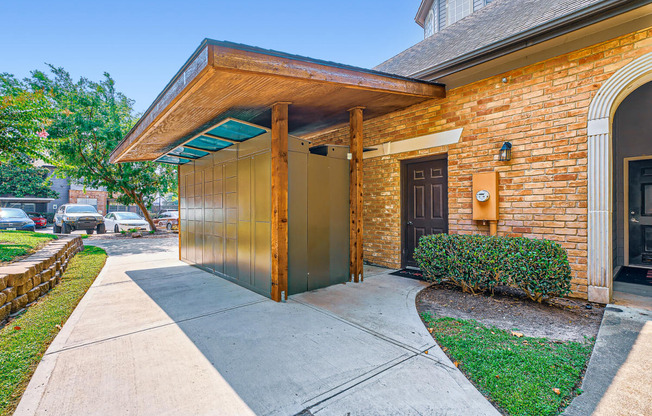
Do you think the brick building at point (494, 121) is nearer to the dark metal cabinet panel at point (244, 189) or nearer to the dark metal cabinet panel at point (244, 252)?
the dark metal cabinet panel at point (244, 189)

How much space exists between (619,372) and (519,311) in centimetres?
131

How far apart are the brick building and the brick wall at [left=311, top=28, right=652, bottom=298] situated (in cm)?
2

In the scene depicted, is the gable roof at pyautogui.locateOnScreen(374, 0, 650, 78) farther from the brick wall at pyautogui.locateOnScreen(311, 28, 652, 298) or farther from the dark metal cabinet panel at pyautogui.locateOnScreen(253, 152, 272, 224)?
the dark metal cabinet panel at pyautogui.locateOnScreen(253, 152, 272, 224)

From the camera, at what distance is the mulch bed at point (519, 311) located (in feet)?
9.88

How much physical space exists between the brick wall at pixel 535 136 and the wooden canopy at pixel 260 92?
2.19 ft

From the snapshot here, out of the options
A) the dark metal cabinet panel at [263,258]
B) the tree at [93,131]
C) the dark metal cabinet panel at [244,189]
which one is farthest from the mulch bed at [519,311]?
the tree at [93,131]

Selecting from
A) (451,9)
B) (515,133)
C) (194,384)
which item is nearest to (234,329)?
(194,384)

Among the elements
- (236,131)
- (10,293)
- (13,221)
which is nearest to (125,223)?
(13,221)

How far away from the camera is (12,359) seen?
2512 mm

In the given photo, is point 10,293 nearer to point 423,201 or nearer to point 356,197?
point 356,197

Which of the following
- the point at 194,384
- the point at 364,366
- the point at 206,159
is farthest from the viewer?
the point at 206,159

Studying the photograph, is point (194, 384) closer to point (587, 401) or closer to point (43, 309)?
point (587, 401)

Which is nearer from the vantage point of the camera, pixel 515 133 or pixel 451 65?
pixel 515 133

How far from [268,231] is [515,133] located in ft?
13.3
